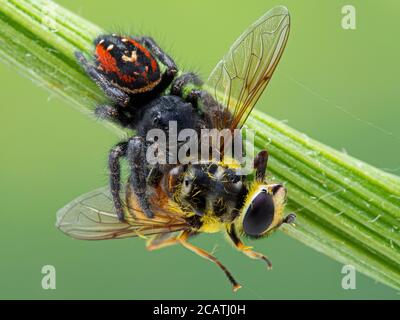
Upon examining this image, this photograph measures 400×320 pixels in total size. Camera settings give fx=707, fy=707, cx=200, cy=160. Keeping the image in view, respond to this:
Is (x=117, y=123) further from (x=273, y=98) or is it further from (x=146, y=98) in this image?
(x=273, y=98)

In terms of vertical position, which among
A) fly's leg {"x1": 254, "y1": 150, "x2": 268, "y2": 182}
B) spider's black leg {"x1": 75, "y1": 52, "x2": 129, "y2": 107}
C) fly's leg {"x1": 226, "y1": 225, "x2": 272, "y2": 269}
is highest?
spider's black leg {"x1": 75, "y1": 52, "x2": 129, "y2": 107}

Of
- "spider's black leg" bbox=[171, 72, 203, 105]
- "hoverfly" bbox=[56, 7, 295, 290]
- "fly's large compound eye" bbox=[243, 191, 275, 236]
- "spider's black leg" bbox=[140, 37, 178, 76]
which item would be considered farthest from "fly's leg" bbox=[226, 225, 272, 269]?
"spider's black leg" bbox=[140, 37, 178, 76]

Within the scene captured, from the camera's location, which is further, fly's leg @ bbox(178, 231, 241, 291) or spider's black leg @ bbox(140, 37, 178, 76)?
spider's black leg @ bbox(140, 37, 178, 76)

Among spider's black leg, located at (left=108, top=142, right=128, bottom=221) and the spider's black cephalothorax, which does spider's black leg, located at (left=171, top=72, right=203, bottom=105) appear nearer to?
the spider's black cephalothorax

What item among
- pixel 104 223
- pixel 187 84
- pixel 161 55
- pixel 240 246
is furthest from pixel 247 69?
pixel 104 223

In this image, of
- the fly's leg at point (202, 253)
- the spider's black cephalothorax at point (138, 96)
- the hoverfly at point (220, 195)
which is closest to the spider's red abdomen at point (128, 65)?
the spider's black cephalothorax at point (138, 96)

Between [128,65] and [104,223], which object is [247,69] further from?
[104,223]

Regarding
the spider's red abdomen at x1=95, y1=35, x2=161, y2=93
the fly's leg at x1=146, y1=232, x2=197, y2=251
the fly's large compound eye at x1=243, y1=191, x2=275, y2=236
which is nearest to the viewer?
the fly's large compound eye at x1=243, y1=191, x2=275, y2=236

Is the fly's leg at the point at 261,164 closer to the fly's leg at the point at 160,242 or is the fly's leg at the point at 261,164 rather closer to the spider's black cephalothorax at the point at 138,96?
the spider's black cephalothorax at the point at 138,96
